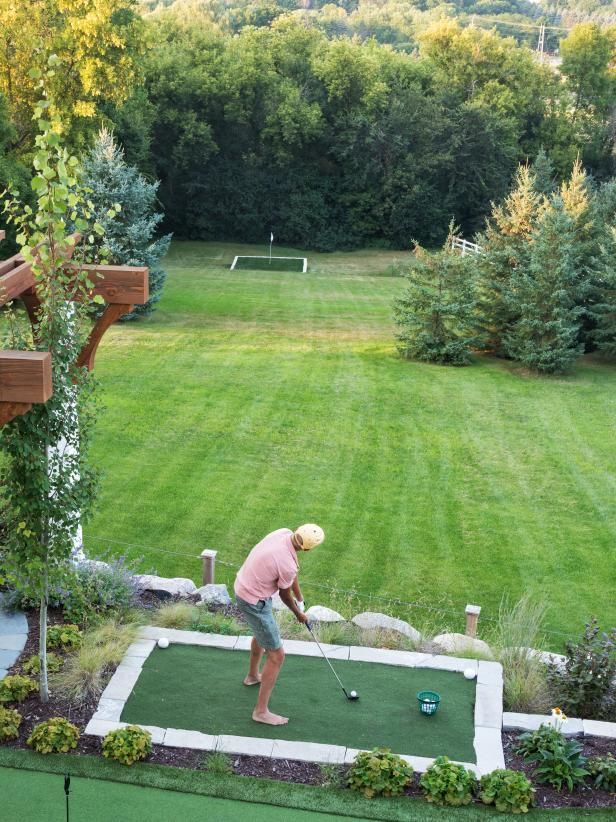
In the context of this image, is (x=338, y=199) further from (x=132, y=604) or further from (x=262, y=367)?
(x=132, y=604)

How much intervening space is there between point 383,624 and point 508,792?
2712 mm

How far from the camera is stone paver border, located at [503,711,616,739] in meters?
6.61

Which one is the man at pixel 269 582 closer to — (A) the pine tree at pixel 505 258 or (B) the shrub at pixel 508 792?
(B) the shrub at pixel 508 792

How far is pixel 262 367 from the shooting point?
19.5m

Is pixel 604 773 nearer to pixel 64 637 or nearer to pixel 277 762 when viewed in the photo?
pixel 277 762

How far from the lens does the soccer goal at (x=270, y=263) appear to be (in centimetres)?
3450

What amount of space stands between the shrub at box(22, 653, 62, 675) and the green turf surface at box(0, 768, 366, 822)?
1.18 m

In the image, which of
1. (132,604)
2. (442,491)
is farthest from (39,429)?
(442,491)

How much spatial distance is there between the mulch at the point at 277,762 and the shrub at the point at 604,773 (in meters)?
0.04

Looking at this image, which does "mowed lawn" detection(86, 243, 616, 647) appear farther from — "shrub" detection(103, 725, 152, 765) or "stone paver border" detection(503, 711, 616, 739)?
"stone paver border" detection(503, 711, 616, 739)

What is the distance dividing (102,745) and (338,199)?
37.6 m

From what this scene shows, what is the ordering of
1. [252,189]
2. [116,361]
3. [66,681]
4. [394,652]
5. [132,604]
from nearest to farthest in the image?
[66,681]
[394,652]
[132,604]
[116,361]
[252,189]

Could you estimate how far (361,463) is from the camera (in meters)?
14.6

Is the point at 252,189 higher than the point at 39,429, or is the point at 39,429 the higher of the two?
the point at 39,429
